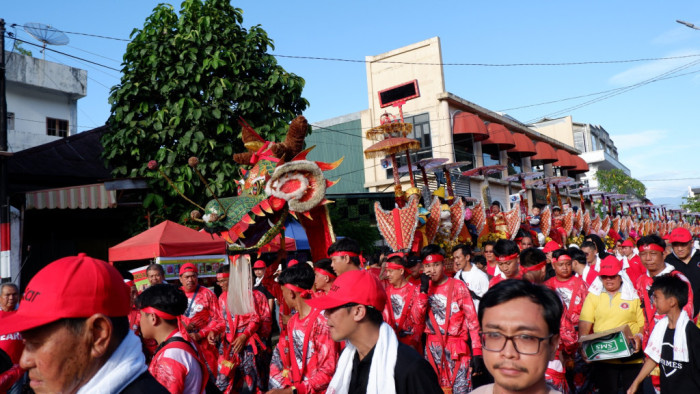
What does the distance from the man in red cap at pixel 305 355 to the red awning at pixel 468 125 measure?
18.9 metres

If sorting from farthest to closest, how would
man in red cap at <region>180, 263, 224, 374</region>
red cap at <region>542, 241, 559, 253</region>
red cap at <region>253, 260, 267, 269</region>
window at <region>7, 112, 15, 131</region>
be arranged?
window at <region>7, 112, 15, 131</region>, red cap at <region>542, 241, 559, 253</region>, red cap at <region>253, 260, 267, 269</region>, man in red cap at <region>180, 263, 224, 374</region>

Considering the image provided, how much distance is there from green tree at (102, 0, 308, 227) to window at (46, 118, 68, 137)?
31.2 feet

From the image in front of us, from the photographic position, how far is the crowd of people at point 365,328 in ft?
6.30

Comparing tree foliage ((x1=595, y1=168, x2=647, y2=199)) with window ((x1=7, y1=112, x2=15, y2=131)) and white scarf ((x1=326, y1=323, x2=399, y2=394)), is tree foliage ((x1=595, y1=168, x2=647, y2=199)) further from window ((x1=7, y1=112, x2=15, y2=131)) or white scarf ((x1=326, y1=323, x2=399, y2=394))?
white scarf ((x1=326, y1=323, x2=399, y2=394))

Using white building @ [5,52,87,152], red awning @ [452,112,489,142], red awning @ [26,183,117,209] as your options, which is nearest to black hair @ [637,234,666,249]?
red awning @ [26,183,117,209]

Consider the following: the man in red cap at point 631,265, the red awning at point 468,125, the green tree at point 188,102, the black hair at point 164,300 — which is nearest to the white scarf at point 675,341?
the black hair at point 164,300

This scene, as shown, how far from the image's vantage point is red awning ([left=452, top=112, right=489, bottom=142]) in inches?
888

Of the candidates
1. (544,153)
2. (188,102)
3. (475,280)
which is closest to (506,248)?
(475,280)

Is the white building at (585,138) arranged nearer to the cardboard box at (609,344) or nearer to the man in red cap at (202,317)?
the cardboard box at (609,344)

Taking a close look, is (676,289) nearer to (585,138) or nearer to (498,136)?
(498,136)

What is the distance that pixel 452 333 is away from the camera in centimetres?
553

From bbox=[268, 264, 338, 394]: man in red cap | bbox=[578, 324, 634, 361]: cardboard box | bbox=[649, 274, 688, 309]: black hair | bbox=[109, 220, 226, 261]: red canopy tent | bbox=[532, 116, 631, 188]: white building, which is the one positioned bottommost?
bbox=[578, 324, 634, 361]: cardboard box

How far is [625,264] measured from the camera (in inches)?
378

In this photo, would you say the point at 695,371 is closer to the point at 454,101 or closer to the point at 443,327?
the point at 443,327
